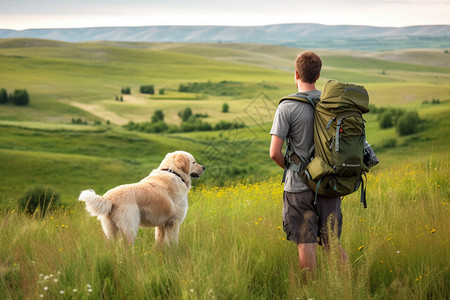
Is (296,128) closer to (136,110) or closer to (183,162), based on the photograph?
(183,162)

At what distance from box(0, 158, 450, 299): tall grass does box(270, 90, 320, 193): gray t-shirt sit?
2.56ft

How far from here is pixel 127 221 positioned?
A: 17.9 feet

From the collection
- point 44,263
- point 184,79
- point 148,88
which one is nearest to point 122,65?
point 184,79

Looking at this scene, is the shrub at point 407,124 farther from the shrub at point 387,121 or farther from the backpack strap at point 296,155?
the backpack strap at point 296,155

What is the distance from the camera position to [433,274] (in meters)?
4.59

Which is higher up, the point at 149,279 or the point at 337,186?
the point at 337,186

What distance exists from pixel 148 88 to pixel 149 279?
15450cm

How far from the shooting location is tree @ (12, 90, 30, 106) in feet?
363

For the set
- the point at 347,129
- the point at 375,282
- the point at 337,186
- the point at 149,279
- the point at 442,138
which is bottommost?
the point at 442,138

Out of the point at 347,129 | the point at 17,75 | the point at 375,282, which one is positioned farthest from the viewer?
the point at 17,75

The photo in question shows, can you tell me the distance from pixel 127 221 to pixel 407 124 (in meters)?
58.8

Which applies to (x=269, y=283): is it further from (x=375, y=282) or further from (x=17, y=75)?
(x=17, y=75)

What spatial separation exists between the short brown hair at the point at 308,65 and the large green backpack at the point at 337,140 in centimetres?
19

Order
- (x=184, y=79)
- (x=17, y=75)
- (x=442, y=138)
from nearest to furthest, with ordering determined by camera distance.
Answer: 1. (x=442, y=138)
2. (x=17, y=75)
3. (x=184, y=79)
